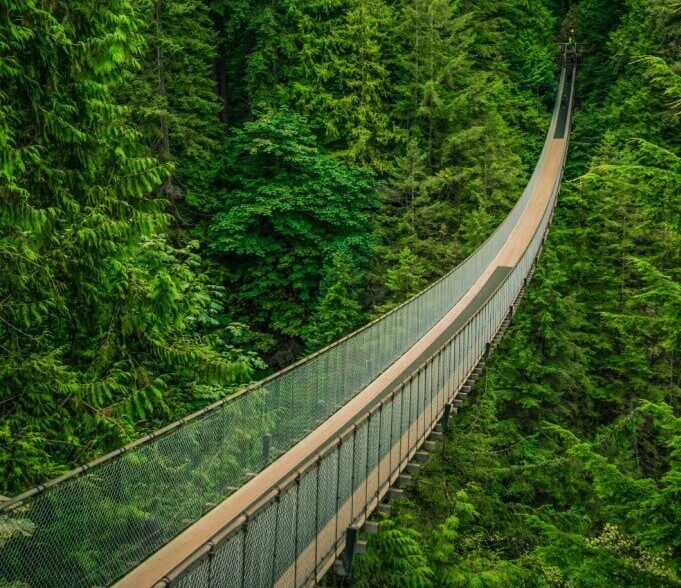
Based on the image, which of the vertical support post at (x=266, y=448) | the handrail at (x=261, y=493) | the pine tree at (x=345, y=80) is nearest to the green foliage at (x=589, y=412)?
the pine tree at (x=345, y=80)

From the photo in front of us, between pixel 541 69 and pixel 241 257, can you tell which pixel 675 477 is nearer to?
pixel 241 257

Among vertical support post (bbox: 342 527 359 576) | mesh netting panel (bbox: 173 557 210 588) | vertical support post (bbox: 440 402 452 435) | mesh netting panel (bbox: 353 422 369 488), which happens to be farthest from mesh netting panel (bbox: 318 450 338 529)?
vertical support post (bbox: 440 402 452 435)

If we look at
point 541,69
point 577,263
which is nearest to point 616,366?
point 577,263

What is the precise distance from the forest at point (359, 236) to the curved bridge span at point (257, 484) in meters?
0.76

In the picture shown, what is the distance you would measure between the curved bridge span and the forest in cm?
76

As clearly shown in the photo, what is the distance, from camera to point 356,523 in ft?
21.9

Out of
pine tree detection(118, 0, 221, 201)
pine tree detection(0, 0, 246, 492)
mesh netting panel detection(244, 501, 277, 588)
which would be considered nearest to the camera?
mesh netting panel detection(244, 501, 277, 588)

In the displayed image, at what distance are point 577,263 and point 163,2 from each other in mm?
14597

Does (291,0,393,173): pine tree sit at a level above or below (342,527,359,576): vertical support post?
above

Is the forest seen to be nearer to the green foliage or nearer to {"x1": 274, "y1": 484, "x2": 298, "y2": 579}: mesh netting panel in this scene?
the green foliage

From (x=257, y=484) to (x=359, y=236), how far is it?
52.3ft

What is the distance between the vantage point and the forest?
20.9 ft

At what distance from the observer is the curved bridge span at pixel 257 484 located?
15.1 ft

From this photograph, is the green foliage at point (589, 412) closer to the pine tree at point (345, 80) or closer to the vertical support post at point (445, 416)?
the vertical support post at point (445, 416)
